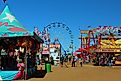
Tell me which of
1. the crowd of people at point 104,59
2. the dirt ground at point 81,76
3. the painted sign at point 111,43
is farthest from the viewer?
the painted sign at point 111,43

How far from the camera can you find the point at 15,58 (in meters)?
29.1

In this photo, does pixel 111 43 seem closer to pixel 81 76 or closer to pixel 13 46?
pixel 81 76

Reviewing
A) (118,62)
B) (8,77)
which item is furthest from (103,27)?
(8,77)

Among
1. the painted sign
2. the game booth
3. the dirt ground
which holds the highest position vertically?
the painted sign

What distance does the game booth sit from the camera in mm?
24094

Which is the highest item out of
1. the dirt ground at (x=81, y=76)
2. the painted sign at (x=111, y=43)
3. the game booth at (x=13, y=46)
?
the painted sign at (x=111, y=43)

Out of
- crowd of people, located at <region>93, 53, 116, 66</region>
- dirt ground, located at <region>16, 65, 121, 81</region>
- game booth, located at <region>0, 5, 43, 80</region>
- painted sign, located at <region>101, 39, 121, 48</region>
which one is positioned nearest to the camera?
game booth, located at <region>0, 5, 43, 80</region>

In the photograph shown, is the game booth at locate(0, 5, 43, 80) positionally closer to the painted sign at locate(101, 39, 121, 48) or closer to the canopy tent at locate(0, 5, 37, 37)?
the canopy tent at locate(0, 5, 37, 37)

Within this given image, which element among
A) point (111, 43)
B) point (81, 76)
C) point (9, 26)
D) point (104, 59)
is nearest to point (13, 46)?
point (9, 26)

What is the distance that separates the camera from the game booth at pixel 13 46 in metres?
24.1

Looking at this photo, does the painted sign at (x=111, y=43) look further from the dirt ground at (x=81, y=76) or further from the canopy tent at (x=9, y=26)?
the canopy tent at (x=9, y=26)

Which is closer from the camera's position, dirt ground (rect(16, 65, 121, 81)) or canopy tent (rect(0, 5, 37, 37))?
canopy tent (rect(0, 5, 37, 37))

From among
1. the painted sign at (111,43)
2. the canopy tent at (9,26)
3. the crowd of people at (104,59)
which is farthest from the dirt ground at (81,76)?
the painted sign at (111,43)

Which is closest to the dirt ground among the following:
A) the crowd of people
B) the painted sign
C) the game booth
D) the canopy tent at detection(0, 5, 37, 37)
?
the game booth
